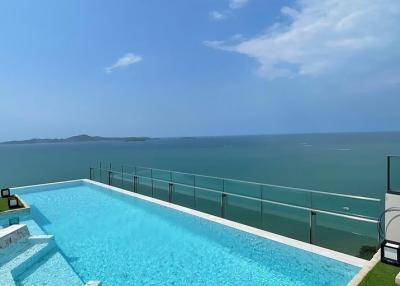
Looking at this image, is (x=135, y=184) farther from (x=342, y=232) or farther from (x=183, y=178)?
(x=342, y=232)

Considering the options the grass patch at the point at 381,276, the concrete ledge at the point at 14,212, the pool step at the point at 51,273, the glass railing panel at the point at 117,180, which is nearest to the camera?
the grass patch at the point at 381,276

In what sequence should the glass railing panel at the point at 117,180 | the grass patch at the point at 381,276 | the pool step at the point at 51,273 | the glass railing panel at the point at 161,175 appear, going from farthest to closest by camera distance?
the glass railing panel at the point at 117,180 → the glass railing panel at the point at 161,175 → the pool step at the point at 51,273 → the grass patch at the point at 381,276

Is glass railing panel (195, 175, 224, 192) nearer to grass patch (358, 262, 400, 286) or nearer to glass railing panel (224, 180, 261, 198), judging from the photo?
glass railing panel (224, 180, 261, 198)

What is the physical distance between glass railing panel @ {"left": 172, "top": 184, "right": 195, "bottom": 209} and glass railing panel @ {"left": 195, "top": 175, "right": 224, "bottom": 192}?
0.37 meters

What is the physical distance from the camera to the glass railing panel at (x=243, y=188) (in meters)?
7.02

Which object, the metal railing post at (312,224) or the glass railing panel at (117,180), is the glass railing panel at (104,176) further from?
the metal railing post at (312,224)

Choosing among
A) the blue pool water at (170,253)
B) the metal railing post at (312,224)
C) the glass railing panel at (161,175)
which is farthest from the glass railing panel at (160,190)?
the metal railing post at (312,224)

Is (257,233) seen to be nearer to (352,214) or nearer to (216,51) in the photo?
(352,214)

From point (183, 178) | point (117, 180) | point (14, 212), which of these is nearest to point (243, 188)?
point (183, 178)

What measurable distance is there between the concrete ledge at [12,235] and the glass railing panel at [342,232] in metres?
5.57

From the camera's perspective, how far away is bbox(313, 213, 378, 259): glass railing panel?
17.0 feet

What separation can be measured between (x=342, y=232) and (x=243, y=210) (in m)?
2.36

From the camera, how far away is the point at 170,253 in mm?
6145

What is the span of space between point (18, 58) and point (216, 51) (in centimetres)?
1395
